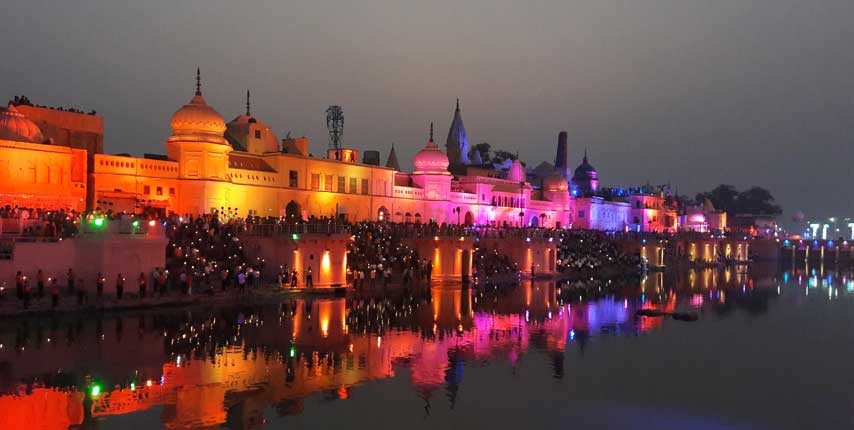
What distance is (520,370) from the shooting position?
78.8 feet

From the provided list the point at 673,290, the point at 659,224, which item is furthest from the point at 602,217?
the point at 673,290

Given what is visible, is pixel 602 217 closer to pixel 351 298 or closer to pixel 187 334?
pixel 351 298

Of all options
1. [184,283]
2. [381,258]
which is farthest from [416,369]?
[381,258]

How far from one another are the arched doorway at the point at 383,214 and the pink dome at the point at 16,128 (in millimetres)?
24096

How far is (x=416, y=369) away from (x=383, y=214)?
3513 cm

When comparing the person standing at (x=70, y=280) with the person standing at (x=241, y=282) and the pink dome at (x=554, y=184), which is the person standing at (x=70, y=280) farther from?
the pink dome at (x=554, y=184)

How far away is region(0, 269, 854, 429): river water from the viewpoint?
18.7 metres

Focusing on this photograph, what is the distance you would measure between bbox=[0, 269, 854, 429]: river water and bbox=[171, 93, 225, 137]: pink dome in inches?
478

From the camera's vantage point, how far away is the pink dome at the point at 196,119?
4316 cm

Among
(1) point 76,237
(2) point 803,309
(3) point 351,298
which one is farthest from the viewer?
(2) point 803,309

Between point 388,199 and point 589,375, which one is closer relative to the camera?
point 589,375

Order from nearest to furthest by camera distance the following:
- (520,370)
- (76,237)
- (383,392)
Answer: (383,392) < (520,370) < (76,237)

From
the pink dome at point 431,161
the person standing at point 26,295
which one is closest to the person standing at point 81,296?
the person standing at point 26,295

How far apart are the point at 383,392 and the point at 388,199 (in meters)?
38.4
